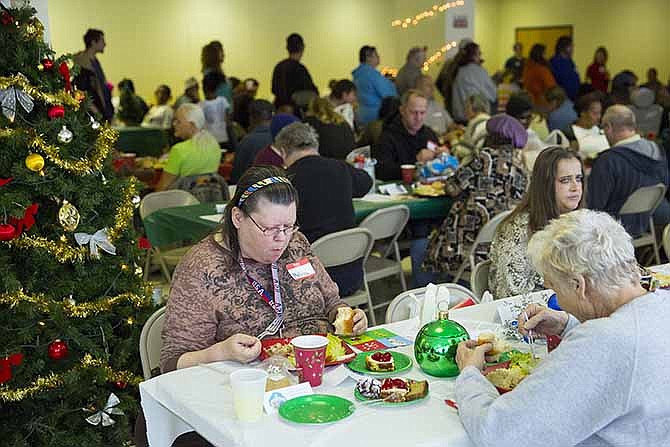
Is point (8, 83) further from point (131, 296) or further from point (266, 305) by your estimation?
point (266, 305)

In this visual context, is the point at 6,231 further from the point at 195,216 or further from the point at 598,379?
the point at 598,379

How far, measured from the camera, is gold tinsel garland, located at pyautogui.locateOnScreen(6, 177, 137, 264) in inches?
115

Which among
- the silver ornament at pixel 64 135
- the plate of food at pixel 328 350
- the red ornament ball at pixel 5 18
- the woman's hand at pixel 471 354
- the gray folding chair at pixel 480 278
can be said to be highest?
the red ornament ball at pixel 5 18

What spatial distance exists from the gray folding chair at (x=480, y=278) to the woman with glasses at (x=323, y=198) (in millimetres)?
870

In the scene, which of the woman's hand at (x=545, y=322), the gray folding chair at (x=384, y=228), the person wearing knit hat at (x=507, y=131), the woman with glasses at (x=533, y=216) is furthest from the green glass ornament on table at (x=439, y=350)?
the person wearing knit hat at (x=507, y=131)

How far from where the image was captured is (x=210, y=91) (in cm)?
825

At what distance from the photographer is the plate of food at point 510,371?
2.02 m

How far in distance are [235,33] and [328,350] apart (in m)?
9.26

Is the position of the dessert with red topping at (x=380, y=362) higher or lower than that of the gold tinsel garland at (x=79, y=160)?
lower

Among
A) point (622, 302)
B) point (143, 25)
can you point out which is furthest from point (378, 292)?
point (143, 25)

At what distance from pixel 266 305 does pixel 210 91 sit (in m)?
5.98

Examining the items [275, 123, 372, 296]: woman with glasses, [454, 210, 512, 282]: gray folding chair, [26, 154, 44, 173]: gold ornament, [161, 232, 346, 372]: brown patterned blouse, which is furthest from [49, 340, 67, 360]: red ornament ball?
[454, 210, 512, 282]: gray folding chair

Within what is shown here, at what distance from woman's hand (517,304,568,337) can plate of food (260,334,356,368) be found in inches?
19.7

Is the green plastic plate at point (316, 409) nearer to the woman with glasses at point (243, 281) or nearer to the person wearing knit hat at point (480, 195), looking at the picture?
the woman with glasses at point (243, 281)
